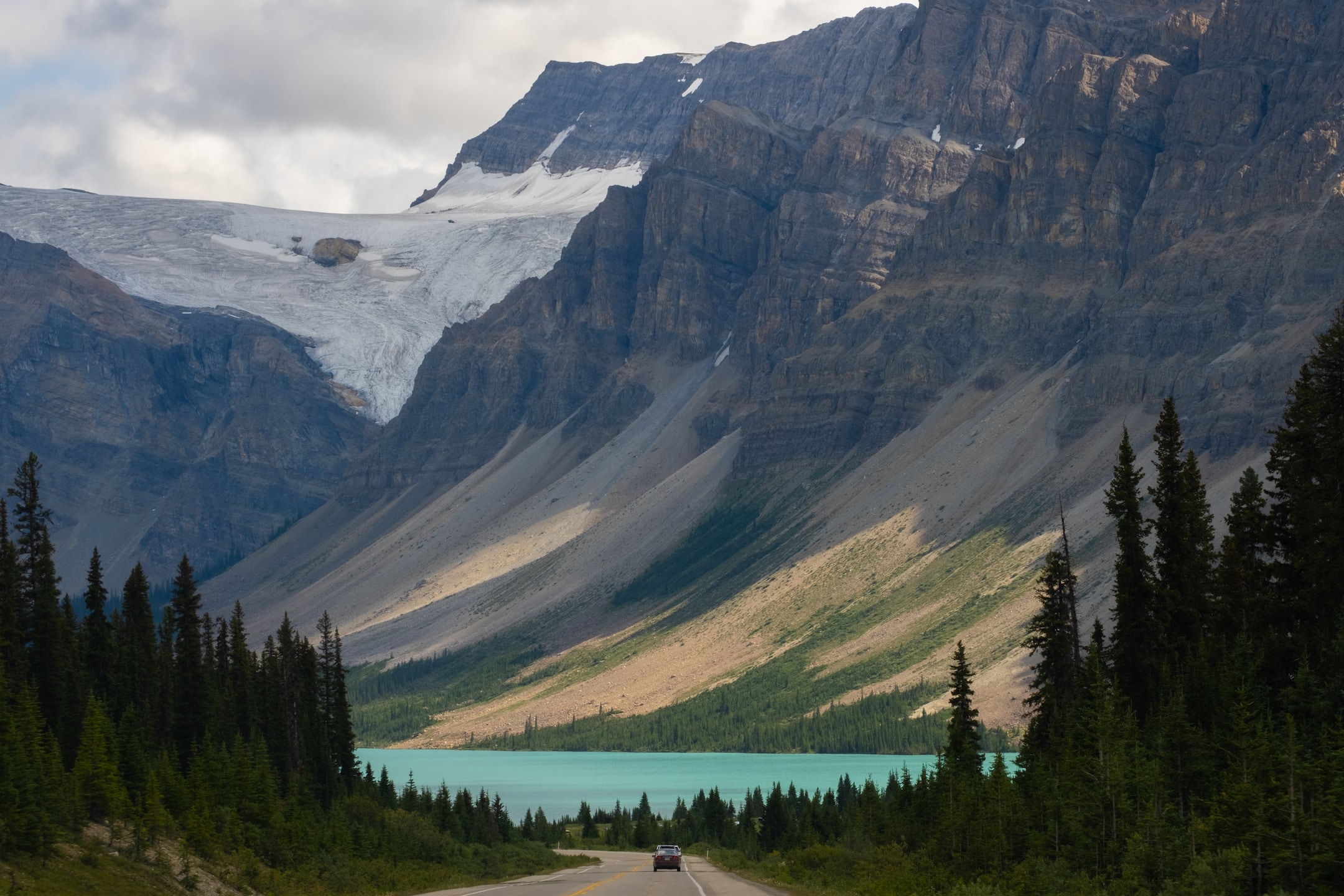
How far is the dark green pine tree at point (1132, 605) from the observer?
66.8 meters

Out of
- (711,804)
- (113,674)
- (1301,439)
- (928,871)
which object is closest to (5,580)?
(113,674)

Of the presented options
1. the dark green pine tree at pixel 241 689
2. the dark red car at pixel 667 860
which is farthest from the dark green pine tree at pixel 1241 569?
the dark green pine tree at pixel 241 689

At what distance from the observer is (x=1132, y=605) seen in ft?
222

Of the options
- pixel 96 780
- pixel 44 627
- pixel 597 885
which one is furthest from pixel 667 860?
pixel 44 627

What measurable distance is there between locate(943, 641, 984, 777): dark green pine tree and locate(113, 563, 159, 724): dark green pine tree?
37.3 metres

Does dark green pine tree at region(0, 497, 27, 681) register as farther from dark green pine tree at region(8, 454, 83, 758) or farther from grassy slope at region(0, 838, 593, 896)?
grassy slope at region(0, 838, 593, 896)

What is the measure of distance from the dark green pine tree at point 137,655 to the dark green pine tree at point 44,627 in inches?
146

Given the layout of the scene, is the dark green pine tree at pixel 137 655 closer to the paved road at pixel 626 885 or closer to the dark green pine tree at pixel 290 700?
the dark green pine tree at pixel 290 700

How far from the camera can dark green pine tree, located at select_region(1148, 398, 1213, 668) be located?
2579 inches

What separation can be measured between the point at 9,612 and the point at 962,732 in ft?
136

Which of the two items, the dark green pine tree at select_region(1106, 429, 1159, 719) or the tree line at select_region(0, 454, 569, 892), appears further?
the dark green pine tree at select_region(1106, 429, 1159, 719)

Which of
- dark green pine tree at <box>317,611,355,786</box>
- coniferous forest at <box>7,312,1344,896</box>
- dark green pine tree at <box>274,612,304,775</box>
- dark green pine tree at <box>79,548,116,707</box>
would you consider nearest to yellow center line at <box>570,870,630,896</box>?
coniferous forest at <box>7,312,1344,896</box>

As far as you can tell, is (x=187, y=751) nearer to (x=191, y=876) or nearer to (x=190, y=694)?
(x=190, y=694)

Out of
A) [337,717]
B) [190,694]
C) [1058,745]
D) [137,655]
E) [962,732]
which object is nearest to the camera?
[1058,745]
